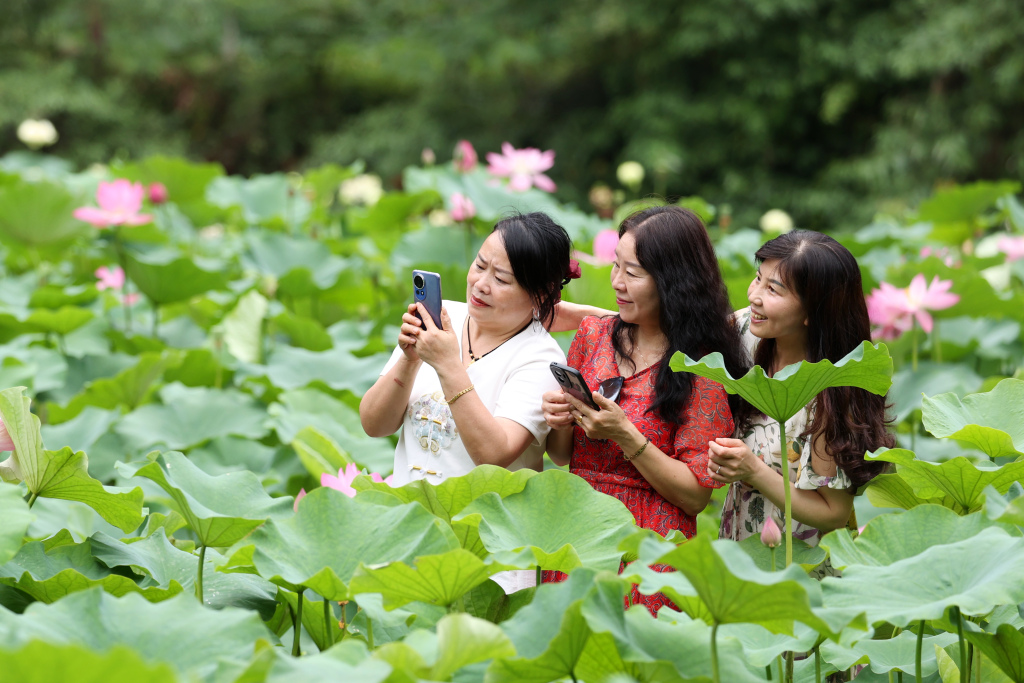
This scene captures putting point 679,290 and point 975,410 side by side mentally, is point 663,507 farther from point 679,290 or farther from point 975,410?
point 975,410

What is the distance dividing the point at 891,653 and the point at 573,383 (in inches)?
19.3

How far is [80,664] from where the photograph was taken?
0.65 meters

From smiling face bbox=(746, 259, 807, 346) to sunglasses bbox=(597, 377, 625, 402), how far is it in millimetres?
212

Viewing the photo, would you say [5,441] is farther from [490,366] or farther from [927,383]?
[927,383]

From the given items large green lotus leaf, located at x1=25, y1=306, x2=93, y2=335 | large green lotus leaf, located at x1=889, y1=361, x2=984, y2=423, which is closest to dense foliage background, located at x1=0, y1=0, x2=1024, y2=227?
large green lotus leaf, located at x1=889, y1=361, x2=984, y2=423

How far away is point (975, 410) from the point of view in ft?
4.58

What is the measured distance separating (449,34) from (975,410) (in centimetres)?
790

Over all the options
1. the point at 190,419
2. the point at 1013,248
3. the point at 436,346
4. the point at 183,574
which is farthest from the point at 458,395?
the point at 1013,248

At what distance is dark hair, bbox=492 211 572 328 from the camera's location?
52.9 inches

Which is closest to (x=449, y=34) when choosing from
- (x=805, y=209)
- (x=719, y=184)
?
(x=719, y=184)

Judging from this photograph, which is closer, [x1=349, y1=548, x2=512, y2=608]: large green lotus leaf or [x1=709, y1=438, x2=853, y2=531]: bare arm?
[x1=349, y1=548, x2=512, y2=608]: large green lotus leaf

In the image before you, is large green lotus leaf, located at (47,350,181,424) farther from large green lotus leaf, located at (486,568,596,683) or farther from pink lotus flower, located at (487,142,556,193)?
large green lotus leaf, located at (486,568,596,683)

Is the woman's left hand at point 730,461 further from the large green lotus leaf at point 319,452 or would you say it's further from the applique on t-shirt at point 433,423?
the large green lotus leaf at point 319,452

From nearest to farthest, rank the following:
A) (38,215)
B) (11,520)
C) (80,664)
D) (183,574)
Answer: (80,664)
(11,520)
(183,574)
(38,215)
